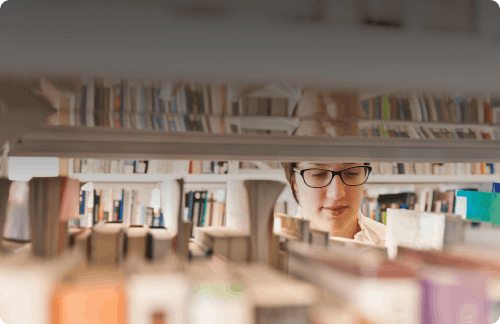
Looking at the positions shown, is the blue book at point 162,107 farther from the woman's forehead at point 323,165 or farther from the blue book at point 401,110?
the woman's forehead at point 323,165

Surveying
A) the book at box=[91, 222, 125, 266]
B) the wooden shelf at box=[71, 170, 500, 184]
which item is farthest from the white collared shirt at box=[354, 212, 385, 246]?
the book at box=[91, 222, 125, 266]

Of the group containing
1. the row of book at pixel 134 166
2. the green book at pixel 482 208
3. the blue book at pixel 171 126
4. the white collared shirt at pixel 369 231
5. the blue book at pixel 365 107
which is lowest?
the white collared shirt at pixel 369 231

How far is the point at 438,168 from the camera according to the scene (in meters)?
2.70

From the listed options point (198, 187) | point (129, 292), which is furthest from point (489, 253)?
point (198, 187)

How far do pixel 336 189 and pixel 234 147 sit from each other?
1.28 m

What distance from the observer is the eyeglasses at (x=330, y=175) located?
167 cm

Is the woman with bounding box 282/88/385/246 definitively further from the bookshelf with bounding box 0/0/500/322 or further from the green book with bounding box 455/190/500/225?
the bookshelf with bounding box 0/0/500/322

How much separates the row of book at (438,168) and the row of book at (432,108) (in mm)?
1503

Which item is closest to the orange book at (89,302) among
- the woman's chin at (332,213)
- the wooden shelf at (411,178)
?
the woman's chin at (332,213)

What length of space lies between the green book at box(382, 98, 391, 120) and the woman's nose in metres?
1.07

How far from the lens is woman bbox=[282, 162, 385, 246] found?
6.01 ft

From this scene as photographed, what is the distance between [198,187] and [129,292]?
2080 millimetres

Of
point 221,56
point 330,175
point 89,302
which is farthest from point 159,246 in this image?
point 330,175

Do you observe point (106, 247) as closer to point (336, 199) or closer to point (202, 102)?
point (202, 102)
